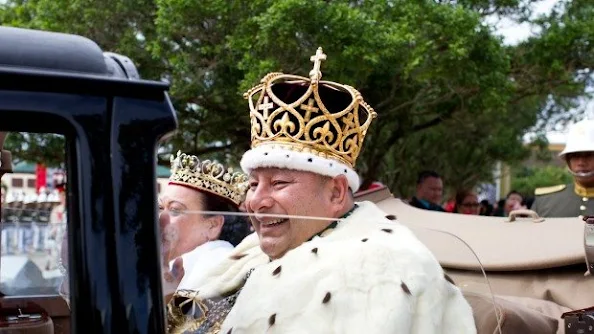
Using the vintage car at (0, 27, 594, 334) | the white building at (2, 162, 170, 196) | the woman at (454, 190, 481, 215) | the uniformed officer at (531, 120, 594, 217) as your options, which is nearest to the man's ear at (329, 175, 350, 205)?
the white building at (2, 162, 170, 196)

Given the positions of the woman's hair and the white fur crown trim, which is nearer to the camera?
the woman's hair

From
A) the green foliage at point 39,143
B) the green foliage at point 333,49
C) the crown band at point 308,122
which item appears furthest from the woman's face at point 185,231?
the green foliage at point 333,49

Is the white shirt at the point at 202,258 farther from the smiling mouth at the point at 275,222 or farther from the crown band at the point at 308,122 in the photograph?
the crown band at the point at 308,122

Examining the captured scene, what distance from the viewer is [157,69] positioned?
10.9 meters

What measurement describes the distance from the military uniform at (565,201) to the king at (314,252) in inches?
112

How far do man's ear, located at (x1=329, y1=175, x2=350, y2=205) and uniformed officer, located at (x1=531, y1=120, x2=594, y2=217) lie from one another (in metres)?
2.82

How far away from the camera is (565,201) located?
5559 millimetres

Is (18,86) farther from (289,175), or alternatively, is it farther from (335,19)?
(335,19)

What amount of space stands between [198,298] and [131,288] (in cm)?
111

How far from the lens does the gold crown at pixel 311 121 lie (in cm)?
267

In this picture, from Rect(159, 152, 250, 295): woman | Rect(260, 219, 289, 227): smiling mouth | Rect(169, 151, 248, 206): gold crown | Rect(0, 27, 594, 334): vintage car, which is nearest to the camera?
A: Rect(0, 27, 594, 334): vintage car

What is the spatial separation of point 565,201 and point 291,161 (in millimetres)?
3328

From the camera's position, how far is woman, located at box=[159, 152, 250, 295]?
208cm

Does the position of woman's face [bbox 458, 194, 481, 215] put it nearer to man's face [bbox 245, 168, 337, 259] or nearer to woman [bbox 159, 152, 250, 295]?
woman [bbox 159, 152, 250, 295]
